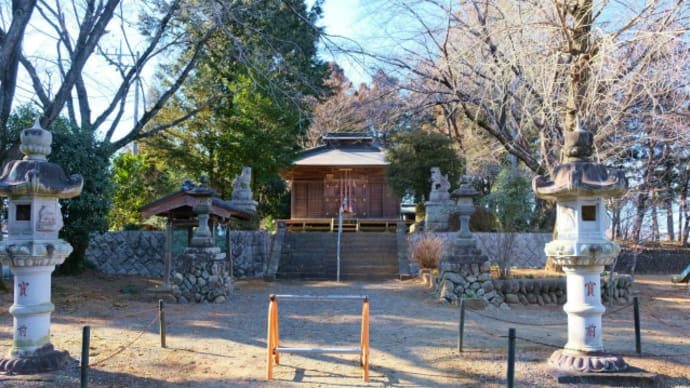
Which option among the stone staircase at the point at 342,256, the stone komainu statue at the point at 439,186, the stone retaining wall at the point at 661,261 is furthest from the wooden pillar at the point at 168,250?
the stone retaining wall at the point at 661,261

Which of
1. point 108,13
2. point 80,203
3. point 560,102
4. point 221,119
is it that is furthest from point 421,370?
point 221,119

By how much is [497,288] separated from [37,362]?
892cm

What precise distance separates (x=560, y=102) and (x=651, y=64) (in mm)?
2341

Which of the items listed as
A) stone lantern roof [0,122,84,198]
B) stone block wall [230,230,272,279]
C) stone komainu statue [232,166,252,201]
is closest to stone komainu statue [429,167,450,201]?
stone block wall [230,230,272,279]

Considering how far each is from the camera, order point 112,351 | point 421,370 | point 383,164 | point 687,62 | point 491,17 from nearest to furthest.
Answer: point 421,370, point 112,351, point 687,62, point 491,17, point 383,164

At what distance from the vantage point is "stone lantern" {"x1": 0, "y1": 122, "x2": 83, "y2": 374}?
5473 mm

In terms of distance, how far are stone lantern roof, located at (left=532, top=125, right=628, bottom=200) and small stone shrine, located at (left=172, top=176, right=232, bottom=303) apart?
802cm

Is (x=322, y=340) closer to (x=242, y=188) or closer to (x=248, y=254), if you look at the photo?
(x=248, y=254)

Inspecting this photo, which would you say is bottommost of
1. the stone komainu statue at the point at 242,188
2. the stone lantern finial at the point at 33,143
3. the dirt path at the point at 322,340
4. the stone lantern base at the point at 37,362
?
the dirt path at the point at 322,340

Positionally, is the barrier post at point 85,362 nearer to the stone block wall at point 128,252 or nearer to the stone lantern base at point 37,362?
the stone lantern base at point 37,362

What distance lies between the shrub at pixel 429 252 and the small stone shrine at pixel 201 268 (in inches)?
240

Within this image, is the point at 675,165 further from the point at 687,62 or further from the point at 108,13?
the point at 108,13

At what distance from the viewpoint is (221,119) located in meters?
21.3

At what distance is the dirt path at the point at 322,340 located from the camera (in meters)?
5.73
